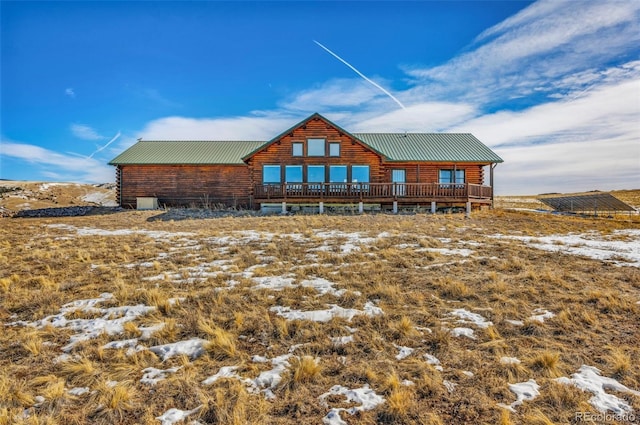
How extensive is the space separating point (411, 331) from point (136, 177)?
94.5ft

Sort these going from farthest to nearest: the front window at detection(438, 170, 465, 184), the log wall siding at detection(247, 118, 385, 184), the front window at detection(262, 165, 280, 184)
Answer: the front window at detection(438, 170, 465, 184) < the front window at detection(262, 165, 280, 184) < the log wall siding at detection(247, 118, 385, 184)

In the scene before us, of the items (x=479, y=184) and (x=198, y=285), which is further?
(x=479, y=184)

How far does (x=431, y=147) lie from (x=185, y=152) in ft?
67.4

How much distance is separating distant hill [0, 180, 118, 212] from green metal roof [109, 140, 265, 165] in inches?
327

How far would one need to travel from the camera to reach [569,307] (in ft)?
21.9

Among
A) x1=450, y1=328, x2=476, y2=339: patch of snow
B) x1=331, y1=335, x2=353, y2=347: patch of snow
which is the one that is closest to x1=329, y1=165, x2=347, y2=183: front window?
x1=450, y1=328, x2=476, y2=339: patch of snow

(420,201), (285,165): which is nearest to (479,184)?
(420,201)

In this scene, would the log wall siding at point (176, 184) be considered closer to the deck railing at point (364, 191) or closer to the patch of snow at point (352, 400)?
the deck railing at point (364, 191)

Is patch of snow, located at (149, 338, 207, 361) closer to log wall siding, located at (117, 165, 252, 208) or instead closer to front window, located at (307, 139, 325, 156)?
front window, located at (307, 139, 325, 156)

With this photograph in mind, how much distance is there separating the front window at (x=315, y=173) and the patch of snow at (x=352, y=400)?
21877mm

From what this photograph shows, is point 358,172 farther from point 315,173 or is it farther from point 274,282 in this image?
point 274,282

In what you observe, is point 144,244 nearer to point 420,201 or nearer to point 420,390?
point 420,390

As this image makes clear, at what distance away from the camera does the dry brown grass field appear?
403 centimetres

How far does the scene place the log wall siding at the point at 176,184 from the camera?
2883 cm
